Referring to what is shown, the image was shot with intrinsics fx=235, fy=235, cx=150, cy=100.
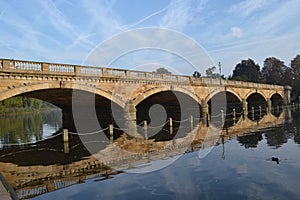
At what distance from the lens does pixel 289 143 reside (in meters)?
11.9

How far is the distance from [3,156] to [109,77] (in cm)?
932

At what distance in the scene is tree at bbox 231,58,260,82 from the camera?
72.4m

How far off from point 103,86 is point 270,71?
6807 centimetres

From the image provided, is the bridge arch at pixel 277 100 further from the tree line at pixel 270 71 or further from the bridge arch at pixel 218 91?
the bridge arch at pixel 218 91

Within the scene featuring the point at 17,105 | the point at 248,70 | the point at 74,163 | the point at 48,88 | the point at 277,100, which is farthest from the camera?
the point at 248,70

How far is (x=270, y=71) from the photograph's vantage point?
238 feet

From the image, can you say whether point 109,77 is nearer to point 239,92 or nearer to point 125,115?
point 125,115

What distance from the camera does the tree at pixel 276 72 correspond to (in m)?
68.6

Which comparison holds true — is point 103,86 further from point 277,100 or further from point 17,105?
point 17,105

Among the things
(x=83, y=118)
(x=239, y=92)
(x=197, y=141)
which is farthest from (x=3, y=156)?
(x=239, y=92)

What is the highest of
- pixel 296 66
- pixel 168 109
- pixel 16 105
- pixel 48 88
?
pixel 296 66

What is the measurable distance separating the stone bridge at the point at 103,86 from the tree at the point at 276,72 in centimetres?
4070

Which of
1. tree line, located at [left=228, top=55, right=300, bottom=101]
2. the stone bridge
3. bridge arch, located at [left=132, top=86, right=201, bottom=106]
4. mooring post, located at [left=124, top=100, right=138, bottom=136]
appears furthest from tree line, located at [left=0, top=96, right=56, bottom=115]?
tree line, located at [left=228, top=55, right=300, bottom=101]

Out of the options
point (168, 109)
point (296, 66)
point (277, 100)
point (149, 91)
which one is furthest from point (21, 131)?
point (296, 66)
